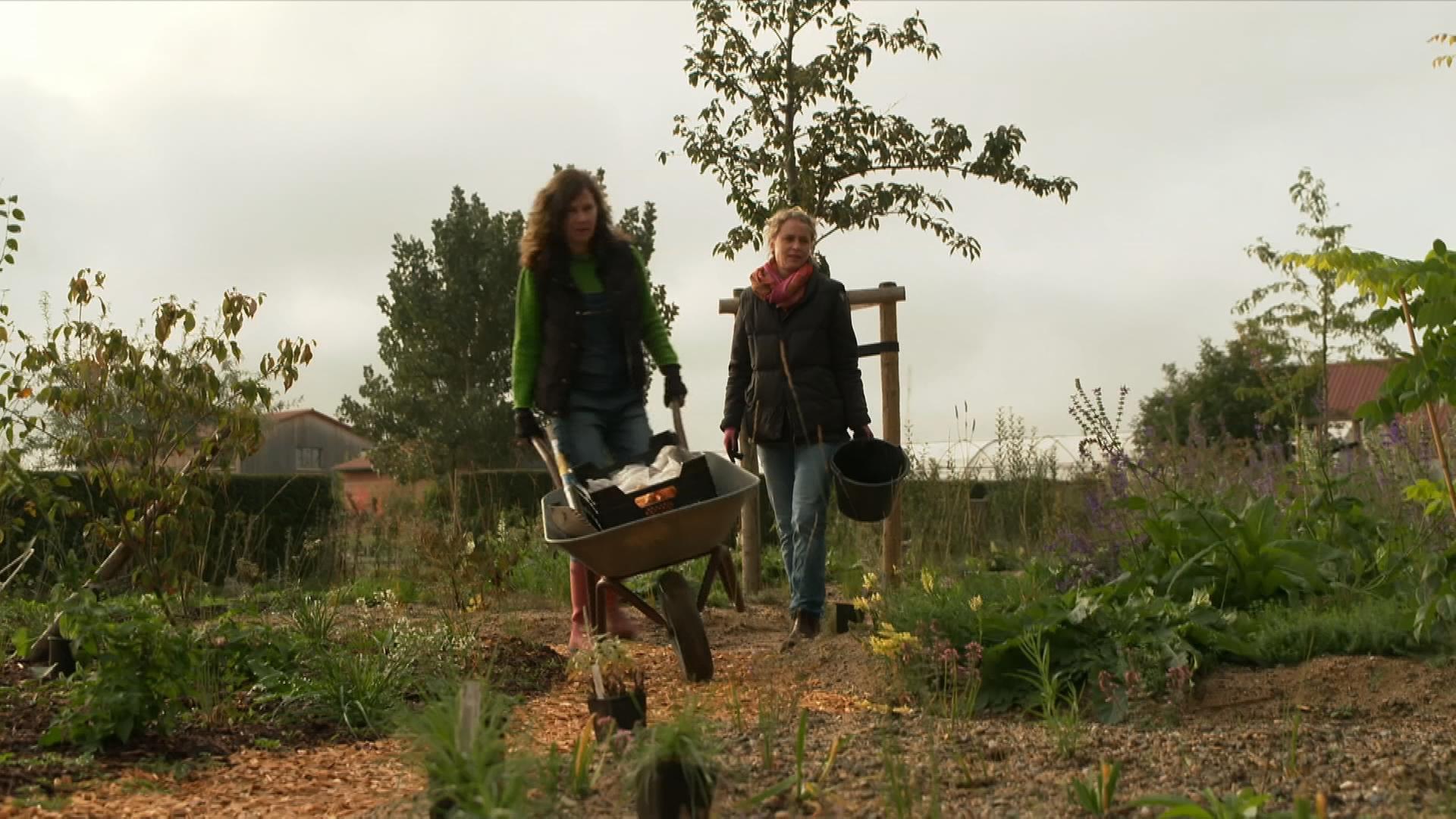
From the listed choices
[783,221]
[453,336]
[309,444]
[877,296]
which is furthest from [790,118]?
[309,444]

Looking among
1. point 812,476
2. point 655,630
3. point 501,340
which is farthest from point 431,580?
point 501,340

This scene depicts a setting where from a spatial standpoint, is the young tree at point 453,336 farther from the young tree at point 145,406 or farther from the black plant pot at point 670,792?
the black plant pot at point 670,792

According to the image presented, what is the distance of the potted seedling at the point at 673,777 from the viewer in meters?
2.24

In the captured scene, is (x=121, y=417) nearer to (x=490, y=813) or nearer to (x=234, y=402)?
(x=234, y=402)

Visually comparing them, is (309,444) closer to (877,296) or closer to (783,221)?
(877,296)

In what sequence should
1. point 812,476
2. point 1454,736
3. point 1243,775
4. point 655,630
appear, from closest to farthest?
point 1243,775
point 1454,736
point 812,476
point 655,630

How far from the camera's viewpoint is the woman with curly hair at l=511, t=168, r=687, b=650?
495cm

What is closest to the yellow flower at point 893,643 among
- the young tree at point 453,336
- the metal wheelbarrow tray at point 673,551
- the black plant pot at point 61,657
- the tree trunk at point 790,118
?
the metal wheelbarrow tray at point 673,551

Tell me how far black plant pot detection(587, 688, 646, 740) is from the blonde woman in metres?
2.24

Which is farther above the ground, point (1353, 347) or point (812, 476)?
point (1353, 347)

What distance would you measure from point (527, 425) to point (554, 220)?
29.9 inches

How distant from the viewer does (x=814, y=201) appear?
8.88 m

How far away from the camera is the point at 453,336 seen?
97.9ft

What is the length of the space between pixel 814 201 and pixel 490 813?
7218 millimetres
